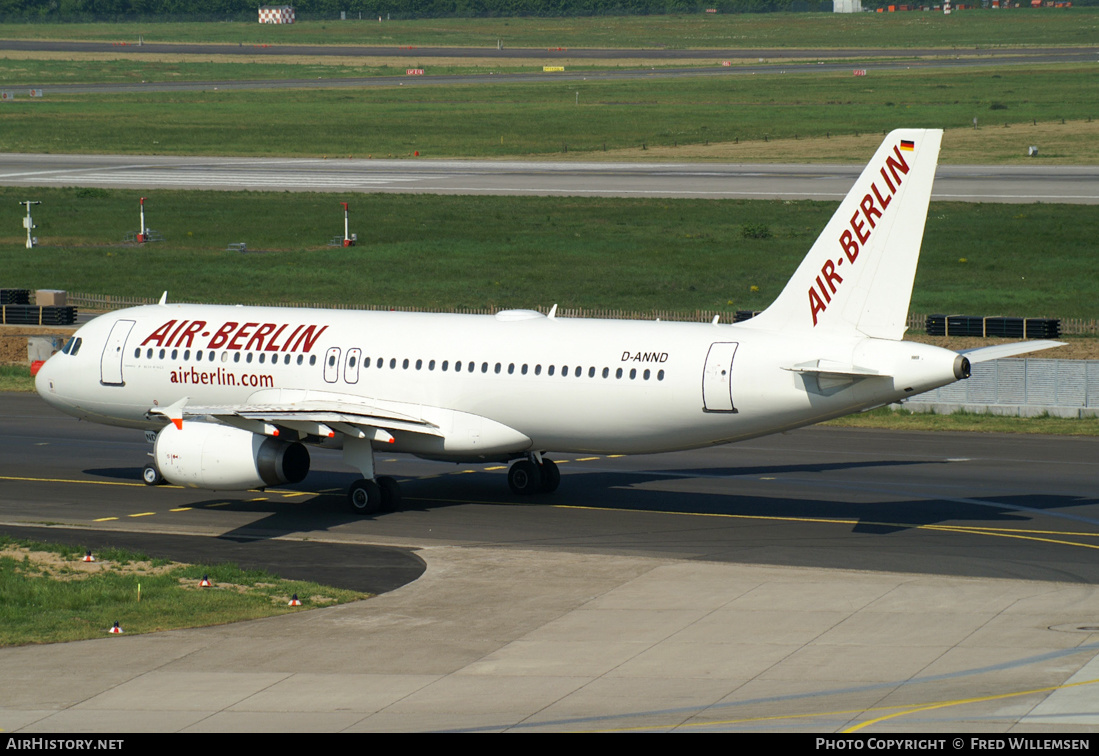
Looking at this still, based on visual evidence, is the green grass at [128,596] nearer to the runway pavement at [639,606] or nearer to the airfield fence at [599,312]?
the runway pavement at [639,606]

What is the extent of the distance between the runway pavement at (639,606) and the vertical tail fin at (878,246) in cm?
532

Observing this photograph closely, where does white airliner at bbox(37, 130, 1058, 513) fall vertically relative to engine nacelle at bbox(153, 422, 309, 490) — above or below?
above

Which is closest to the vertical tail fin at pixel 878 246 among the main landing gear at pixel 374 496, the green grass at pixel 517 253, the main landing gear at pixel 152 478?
the main landing gear at pixel 374 496

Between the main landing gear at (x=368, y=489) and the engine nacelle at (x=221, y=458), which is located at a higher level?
the engine nacelle at (x=221, y=458)

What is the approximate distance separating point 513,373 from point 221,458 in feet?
25.0

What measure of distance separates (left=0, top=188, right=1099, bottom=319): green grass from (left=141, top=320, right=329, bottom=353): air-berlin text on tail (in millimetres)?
31424

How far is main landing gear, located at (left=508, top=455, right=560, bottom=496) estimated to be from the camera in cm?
4228

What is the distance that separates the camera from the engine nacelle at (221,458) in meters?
37.9

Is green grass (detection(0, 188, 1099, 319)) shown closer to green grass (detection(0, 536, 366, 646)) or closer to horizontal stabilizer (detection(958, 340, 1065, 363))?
horizontal stabilizer (detection(958, 340, 1065, 363))

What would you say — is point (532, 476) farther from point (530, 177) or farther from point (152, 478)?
point (530, 177)

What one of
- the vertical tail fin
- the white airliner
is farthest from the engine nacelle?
the vertical tail fin

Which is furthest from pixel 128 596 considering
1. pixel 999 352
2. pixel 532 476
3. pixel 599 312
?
pixel 599 312

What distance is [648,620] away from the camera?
94.0 feet

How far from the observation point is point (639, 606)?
97.6ft
